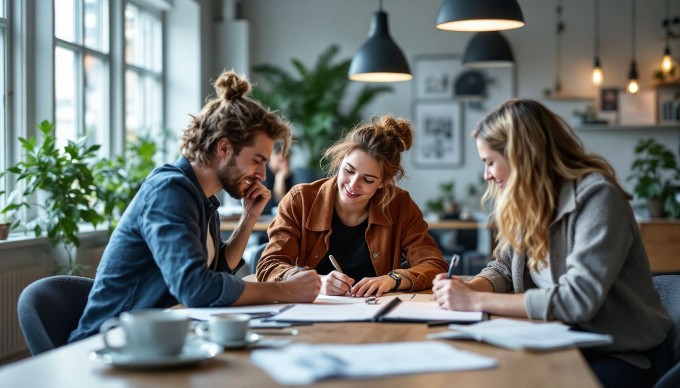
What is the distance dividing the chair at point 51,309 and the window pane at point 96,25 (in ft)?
12.8

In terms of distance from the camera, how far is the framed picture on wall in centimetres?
899

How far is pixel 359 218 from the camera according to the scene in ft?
10.3

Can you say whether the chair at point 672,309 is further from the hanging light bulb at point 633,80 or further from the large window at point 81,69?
the hanging light bulb at point 633,80

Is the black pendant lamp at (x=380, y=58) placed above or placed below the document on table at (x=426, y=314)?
above

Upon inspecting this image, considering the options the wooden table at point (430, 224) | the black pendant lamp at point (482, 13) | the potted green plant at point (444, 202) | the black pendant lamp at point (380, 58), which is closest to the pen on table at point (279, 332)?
the black pendant lamp at point (482, 13)

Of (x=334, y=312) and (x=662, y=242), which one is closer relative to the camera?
(x=334, y=312)

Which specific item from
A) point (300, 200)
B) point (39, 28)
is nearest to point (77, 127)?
point (39, 28)

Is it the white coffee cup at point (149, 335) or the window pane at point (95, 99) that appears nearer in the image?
the white coffee cup at point (149, 335)

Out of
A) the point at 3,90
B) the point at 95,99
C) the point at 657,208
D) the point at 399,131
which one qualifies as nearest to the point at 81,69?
the point at 95,99

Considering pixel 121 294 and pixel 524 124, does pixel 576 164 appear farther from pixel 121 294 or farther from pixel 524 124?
pixel 121 294

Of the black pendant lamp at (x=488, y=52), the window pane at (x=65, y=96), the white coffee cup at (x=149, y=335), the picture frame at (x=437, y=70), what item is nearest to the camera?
the white coffee cup at (x=149, y=335)

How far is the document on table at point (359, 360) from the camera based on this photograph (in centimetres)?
142

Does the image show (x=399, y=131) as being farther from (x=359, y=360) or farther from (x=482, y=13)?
(x=359, y=360)

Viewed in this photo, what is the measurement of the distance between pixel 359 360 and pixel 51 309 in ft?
3.48
